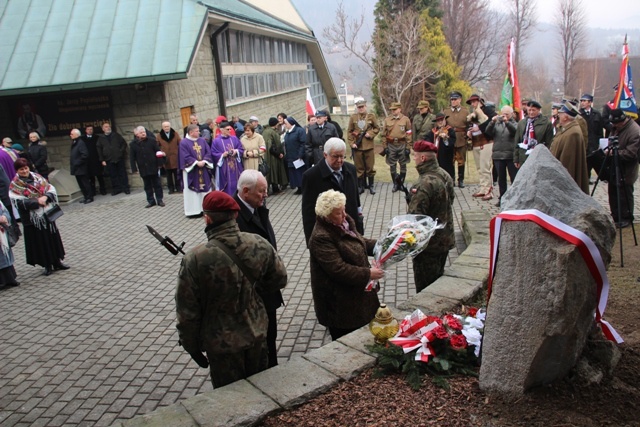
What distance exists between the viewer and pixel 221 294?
12.3 ft

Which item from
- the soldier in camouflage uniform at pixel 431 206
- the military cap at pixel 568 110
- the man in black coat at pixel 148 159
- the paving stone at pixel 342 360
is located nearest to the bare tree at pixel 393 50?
the man in black coat at pixel 148 159

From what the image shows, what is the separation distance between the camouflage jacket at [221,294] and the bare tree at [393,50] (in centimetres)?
2109

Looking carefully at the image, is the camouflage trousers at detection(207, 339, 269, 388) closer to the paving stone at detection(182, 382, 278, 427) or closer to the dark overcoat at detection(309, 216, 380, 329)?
the paving stone at detection(182, 382, 278, 427)

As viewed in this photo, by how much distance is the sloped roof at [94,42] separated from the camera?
1357cm

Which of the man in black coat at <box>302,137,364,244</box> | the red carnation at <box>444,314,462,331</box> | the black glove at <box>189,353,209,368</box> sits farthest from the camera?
the man in black coat at <box>302,137,364,244</box>

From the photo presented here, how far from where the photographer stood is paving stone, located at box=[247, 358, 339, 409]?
378cm

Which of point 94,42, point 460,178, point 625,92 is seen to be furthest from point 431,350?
point 94,42

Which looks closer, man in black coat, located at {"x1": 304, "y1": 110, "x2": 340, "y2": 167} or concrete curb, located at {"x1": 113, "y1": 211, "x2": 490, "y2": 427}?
concrete curb, located at {"x1": 113, "y1": 211, "x2": 490, "y2": 427}

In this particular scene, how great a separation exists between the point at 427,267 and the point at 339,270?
1662mm

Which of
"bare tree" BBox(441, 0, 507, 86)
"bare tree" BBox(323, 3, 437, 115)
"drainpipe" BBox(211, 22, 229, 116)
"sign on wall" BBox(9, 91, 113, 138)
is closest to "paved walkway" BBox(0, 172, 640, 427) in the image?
"sign on wall" BBox(9, 91, 113, 138)

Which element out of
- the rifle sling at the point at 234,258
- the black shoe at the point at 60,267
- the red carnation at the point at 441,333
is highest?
the rifle sling at the point at 234,258

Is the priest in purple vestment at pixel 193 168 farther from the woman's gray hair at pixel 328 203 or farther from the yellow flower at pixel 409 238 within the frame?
the yellow flower at pixel 409 238

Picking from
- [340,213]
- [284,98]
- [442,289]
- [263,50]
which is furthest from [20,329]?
[284,98]

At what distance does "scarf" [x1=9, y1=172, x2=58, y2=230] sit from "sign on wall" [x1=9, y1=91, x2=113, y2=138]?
6876mm
